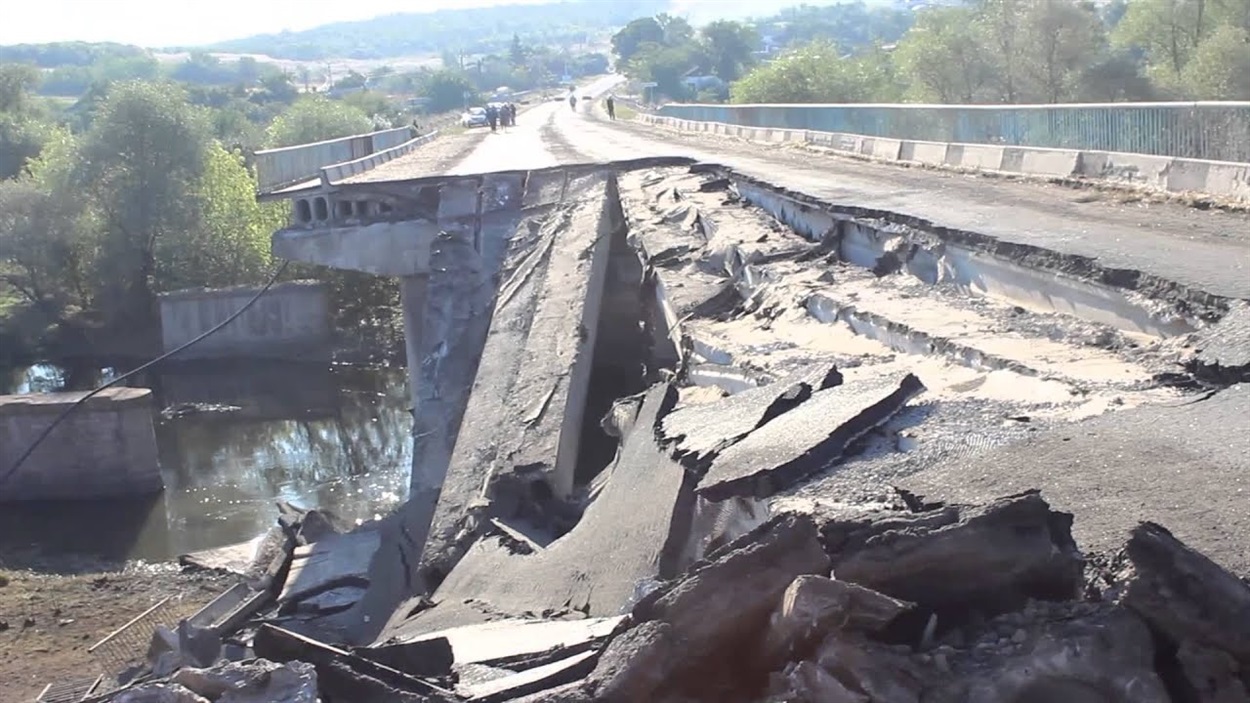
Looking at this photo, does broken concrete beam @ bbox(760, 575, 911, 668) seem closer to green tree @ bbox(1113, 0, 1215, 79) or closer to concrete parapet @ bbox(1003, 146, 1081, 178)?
concrete parapet @ bbox(1003, 146, 1081, 178)

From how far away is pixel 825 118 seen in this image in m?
28.7

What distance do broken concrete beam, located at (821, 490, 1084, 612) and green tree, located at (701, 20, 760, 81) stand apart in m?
142

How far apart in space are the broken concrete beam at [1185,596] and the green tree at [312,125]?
2289 inches

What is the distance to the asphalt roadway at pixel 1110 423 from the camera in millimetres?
4336

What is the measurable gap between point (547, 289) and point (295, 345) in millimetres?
27051

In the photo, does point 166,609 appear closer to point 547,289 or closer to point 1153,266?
point 547,289

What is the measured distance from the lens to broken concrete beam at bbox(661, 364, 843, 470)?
20.0 ft

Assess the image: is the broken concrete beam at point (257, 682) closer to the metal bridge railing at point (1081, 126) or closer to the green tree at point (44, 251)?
the metal bridge railing at point (1081, 126)

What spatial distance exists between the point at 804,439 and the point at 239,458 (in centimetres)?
2589

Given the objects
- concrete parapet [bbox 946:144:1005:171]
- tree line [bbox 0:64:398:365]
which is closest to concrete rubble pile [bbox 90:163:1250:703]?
concrete parapet [bbox 946:144:1005:171]

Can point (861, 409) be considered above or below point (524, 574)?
above

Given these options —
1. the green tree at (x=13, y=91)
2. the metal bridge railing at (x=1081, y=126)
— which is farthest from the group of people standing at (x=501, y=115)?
the metal bridge railing at (x=1081, y=126)

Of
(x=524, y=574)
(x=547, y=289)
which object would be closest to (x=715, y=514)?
(x=524, y=574)

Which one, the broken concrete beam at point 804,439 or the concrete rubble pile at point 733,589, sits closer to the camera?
the concrete rubble pile at point 733,589
